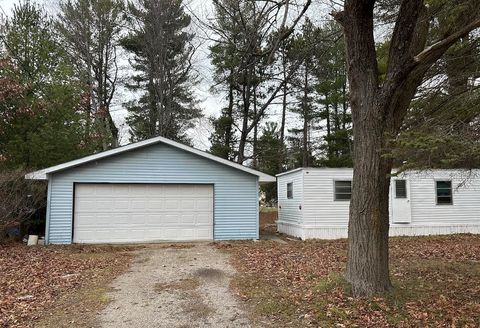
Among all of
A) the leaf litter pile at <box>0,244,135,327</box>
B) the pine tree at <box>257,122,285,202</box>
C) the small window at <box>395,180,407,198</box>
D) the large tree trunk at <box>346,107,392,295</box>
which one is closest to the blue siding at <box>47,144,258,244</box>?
the leaf litter pile at <box>0,244,135,327</box>

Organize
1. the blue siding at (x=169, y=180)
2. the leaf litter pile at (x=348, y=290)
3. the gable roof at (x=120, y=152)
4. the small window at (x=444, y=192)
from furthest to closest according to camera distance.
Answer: the small window at (x=444, y=192), the blue siding at (x=169, y=180), the gable roof at (x=120, y=152), the leaf litter pile at (x=348, y=290)

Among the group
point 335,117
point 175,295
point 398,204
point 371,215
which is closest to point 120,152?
point 175,295

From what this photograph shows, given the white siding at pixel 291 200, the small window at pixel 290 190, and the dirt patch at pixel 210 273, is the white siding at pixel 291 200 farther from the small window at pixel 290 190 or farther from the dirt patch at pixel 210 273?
the dirt patch at pixel 210 273

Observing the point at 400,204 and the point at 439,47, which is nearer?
the point at 439,47

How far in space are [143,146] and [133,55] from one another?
12517 millimetres

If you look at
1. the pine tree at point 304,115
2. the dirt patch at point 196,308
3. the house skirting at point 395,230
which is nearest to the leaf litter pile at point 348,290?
the dirt patch at point 196,308

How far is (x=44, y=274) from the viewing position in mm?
7648

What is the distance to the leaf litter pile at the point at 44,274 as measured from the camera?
17.8 ft

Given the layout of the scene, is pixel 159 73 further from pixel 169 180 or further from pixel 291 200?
pixel 291 200

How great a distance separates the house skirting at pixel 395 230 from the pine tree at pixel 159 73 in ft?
36.1

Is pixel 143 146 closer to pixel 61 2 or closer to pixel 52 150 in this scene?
pixel 52 150

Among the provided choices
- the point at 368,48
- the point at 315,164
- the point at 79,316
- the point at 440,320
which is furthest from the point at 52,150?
the point at 315,164

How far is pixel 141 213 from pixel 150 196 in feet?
2.06

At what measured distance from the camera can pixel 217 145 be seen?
76.4 feet
